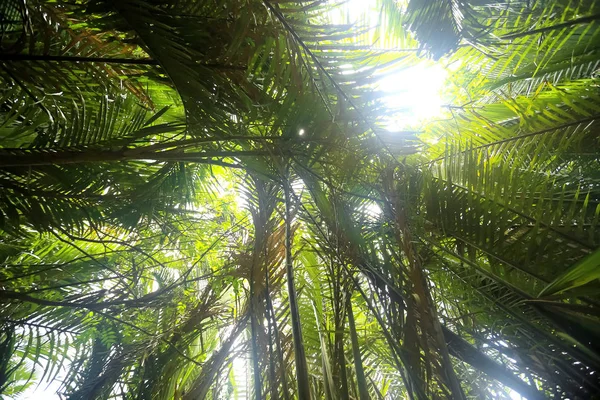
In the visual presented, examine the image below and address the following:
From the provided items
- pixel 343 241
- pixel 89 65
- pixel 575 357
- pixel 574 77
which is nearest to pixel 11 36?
pixel 89 65

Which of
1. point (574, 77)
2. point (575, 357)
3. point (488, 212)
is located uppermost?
point (574, 77)

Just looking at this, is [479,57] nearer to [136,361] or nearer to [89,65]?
[89,65]

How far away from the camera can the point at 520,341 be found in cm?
91

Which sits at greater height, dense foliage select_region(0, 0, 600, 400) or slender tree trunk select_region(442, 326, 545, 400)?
dense foliage select_region(0, 0, 600, 400)

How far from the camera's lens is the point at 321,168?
88 centimetres

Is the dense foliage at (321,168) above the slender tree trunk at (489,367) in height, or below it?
above

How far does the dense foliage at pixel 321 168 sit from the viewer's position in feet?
2.10

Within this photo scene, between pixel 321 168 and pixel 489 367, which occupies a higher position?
pixel 321 168

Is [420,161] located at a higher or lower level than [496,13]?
lower

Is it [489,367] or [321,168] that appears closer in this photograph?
[489,367]

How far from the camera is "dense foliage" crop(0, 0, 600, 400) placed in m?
0.64

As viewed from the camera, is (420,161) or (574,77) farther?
(574,77)

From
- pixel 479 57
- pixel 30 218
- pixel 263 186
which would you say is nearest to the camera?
pixel 30 218

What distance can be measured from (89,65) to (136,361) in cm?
124
